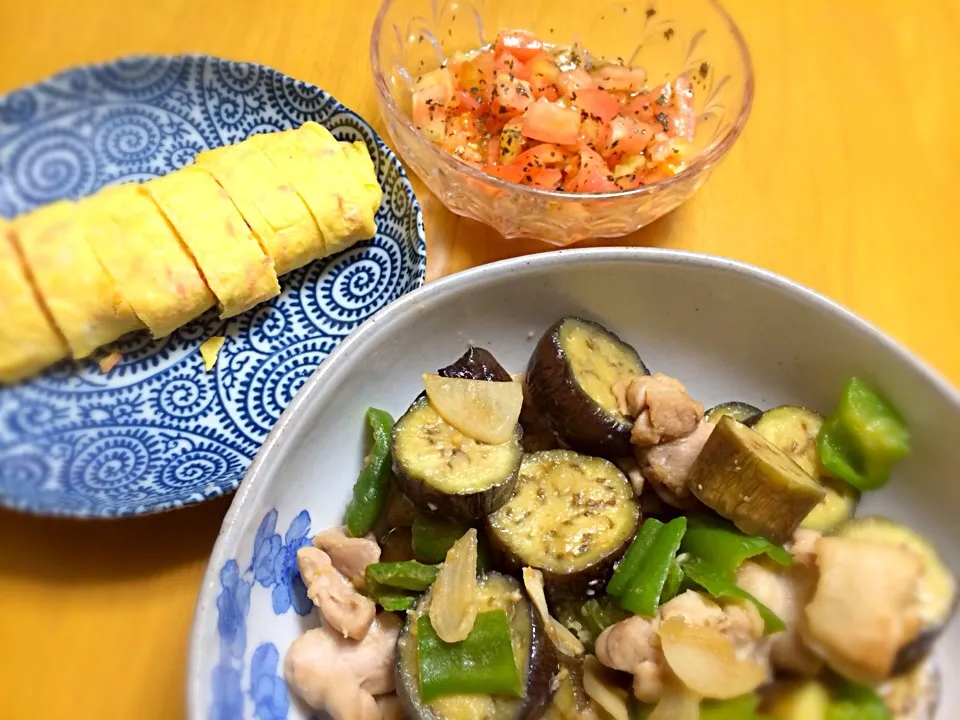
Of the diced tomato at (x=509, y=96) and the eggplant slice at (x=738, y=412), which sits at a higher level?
the diced tomato at (x=509, y=96)

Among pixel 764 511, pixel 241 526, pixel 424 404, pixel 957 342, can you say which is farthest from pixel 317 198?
pixel 957 342

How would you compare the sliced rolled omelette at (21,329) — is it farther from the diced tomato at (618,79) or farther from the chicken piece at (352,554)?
the diced tomato at (618,79)

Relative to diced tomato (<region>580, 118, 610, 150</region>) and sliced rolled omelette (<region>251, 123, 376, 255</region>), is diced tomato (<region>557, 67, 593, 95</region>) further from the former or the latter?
sliced rolled omelette (<region>251, 123, 376, 255</region>)

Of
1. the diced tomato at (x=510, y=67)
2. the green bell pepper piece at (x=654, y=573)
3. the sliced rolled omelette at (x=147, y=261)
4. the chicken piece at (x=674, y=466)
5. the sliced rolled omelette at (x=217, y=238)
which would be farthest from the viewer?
the diced tomato at (x=510, y=67)

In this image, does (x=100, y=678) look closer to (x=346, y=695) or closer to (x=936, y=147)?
(x=346, y=695)

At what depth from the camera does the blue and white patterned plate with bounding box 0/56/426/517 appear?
96 centimetres

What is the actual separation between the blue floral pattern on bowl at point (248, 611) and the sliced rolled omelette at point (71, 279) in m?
0.42

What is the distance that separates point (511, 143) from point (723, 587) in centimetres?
109

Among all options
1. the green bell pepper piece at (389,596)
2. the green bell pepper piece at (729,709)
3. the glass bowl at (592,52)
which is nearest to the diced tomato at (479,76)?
the glass bowl at (592,52)

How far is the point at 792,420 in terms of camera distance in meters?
1.16

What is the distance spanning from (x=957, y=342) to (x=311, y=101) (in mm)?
1581

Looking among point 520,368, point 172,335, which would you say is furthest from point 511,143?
point 172,335

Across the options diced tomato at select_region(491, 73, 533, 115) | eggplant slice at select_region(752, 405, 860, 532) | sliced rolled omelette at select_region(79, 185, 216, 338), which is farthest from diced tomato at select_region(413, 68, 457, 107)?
eggplant slice at select_region(752, 405, 860, 532)

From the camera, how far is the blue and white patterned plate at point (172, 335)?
3.15 feet
